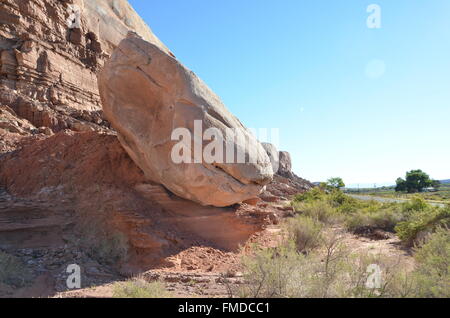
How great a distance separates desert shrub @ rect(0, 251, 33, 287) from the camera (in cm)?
392

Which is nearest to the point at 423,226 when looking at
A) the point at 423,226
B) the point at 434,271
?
the point at 423,226

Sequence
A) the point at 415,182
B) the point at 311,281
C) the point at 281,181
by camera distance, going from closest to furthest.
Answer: the point at 311,281 < the point at 281,181 < the point at 415,182

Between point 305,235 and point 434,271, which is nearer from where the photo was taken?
point 434,271

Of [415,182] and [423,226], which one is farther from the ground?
[415,182]

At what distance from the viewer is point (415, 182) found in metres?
47.6

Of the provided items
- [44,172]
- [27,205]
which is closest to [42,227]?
[27,205]

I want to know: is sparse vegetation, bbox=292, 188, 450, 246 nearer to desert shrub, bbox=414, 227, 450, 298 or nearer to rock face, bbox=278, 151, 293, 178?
desert shrub, bbox=414, 227, 450, 298

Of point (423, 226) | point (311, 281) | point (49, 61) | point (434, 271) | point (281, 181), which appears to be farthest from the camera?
point (281, 181)

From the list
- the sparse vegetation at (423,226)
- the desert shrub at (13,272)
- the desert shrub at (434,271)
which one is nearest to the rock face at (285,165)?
the sparse vegetation at (423,226)

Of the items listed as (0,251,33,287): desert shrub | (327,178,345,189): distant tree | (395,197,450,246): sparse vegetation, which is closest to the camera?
(0,251,33,287): desert shrub

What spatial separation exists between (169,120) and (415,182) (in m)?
53.4

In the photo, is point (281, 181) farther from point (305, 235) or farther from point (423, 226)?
point (305, 235)

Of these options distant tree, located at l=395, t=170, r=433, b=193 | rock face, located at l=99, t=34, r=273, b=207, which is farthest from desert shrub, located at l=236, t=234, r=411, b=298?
distant tree, located at l=395, t=170, r=433, b=193

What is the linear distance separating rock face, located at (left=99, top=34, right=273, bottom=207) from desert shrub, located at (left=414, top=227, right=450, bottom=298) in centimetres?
320
